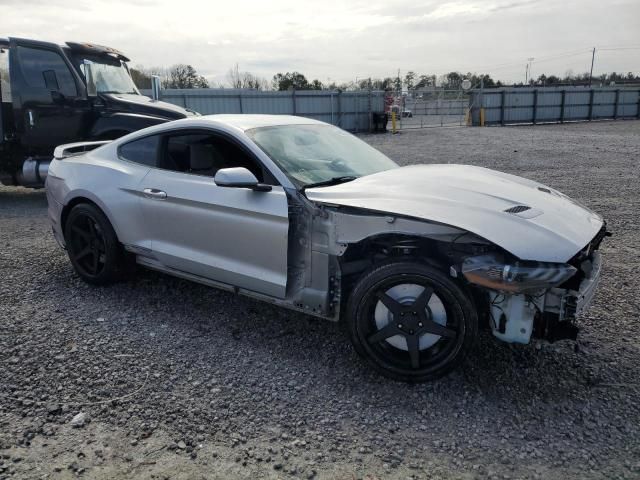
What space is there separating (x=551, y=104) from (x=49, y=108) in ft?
105

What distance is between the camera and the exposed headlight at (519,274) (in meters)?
2.64

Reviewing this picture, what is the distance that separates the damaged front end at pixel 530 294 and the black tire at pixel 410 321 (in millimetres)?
152

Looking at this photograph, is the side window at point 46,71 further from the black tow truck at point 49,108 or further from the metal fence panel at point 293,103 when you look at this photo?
the metal fence panel at point 293,103

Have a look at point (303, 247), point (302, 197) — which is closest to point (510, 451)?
point (303, 247)

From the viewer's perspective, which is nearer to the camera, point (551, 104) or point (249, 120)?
point (249, 120)

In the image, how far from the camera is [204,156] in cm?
391

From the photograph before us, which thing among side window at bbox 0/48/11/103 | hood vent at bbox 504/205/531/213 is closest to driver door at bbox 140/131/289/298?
hood vent at bbox 504/205/531/213

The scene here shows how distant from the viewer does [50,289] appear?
15.2ft

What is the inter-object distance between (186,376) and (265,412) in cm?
65

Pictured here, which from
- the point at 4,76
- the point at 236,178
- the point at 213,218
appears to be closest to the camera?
the point at 236,178

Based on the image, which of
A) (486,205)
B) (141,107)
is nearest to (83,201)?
(486,205)

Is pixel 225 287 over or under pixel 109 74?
under

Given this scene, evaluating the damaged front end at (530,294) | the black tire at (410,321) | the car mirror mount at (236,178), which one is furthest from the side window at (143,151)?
the damaged front end at (530,294)

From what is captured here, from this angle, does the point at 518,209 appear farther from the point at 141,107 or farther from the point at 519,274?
the point at 141,107
